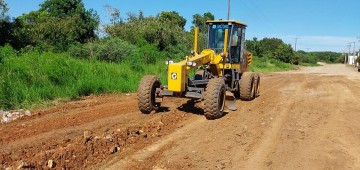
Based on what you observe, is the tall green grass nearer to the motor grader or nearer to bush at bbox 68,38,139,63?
the motor grader

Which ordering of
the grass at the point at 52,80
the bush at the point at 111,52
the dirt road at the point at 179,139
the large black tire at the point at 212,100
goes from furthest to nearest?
the bush at the point at 111,52 < the grass at the point at 52,80 < the large black tire at the point at 212,100 < the dirt road at the point at 179,139

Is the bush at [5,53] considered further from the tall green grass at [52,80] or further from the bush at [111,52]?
the bush at [111,52]

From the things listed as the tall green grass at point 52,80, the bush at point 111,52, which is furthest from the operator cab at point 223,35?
the bush at point 111,52

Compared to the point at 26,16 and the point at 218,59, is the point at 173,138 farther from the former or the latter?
the point at 26,16

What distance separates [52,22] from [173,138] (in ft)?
81.3

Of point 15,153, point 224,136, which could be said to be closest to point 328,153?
point 224,136

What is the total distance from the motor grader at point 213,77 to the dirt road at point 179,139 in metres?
0.41

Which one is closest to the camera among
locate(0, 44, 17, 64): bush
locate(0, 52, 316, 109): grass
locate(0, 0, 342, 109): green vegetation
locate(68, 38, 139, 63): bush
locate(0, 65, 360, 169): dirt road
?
locate(0, 65, 360, 169): dirt road

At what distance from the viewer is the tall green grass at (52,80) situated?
34.6 feet

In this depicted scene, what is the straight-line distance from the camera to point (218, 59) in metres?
11.0

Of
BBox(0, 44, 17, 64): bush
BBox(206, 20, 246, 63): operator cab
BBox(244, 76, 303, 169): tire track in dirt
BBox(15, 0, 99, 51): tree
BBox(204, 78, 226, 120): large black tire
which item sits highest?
BBox(15, 0, 99, 51): tree

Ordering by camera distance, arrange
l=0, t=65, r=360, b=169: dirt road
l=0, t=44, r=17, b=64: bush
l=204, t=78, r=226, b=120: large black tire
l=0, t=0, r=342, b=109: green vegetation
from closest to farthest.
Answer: l=0, t=65, r=360, b=169: dirt road → l=204, t=78, r=226, b=120: large black tire → l=0, t=0, r=342, b=109: green vegetation → l=0, t=44, r=17, b=64: bush

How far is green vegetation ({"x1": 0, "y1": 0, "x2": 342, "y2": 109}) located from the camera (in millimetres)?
11500

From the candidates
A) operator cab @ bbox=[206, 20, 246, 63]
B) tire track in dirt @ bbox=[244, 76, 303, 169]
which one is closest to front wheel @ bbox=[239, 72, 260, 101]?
operator cab @ bbox=[206, 20, 246, 63]
